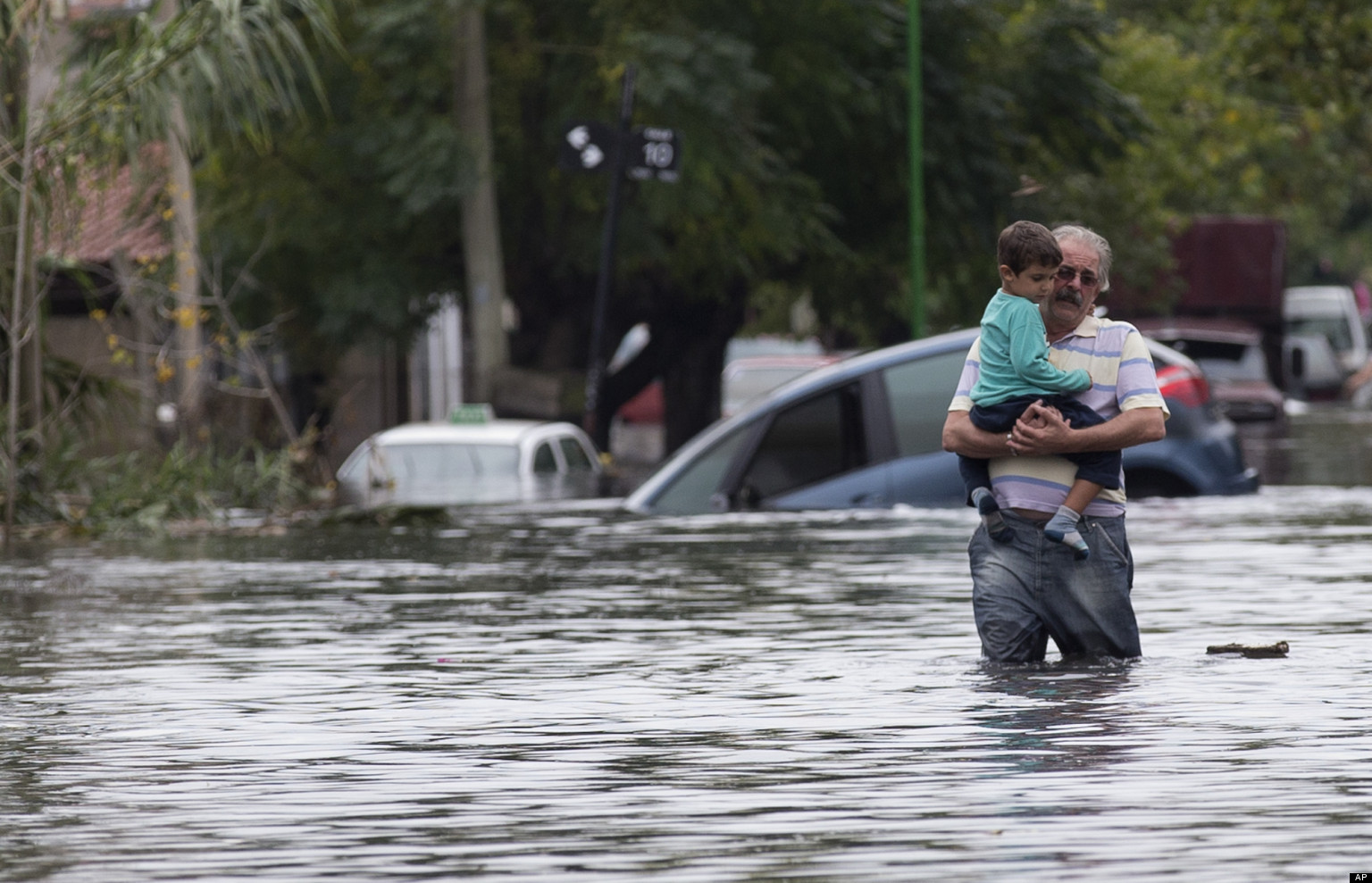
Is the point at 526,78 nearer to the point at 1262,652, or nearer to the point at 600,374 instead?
the point at 600,374

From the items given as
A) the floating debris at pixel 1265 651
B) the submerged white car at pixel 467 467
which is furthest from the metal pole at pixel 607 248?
the floating debris at pixel 1265 651

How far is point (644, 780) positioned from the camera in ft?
24.6

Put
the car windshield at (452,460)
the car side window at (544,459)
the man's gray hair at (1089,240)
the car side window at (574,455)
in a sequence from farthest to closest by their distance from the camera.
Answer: the car side window at (574,455)
the car side window at (544,459)
the car windshield at (452,460)
the man's gray hair at (1089,240)

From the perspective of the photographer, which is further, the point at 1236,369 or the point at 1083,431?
the point at 1236,369

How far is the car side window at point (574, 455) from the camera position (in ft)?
80.5

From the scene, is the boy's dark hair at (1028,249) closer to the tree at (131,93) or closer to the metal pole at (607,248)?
the tree at (131,93)

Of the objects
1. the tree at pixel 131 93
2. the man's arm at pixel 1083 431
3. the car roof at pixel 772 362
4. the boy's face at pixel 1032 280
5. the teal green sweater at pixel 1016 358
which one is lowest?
the car roof at pixel 772 362

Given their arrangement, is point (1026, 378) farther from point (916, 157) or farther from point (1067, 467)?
point (916, 157)

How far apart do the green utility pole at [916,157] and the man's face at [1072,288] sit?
24635 mm

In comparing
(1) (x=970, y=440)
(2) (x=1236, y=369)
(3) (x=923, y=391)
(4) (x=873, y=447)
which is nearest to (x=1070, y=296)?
(1) (x=970, y=440)

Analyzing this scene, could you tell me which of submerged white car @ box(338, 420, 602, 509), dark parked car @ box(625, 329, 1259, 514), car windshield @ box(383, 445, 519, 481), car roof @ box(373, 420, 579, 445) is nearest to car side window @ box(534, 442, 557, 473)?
submerged white car @ box(338, 420, 602, 509)

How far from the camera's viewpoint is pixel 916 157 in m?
34.0

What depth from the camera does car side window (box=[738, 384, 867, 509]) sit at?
60.2 feet

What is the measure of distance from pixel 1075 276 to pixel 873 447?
942 centimetres
